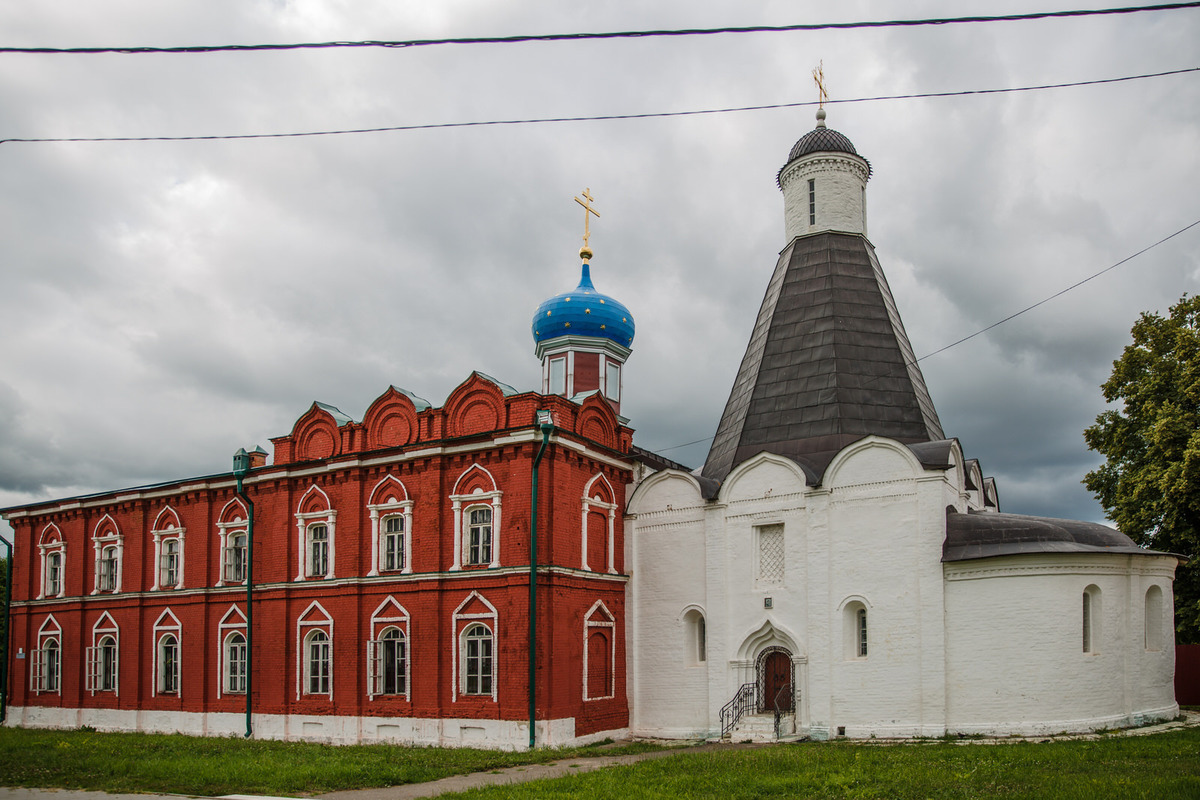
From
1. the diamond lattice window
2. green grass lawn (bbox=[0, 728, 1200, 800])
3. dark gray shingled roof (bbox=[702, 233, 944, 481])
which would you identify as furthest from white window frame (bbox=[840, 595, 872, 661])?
dark gray shingled roof (bbox=[702, 233, 944, 481])

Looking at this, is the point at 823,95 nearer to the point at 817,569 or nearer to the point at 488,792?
the point at 817,569

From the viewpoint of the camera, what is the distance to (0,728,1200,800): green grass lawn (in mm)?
10781

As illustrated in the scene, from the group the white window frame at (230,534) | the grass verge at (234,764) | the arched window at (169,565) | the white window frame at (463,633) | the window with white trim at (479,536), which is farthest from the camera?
the arched window at (169,565)

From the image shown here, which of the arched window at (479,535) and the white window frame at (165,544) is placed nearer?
the arched window at (479,535)

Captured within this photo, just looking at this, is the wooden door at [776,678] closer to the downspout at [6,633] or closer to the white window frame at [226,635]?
the white window frame at [226,635]

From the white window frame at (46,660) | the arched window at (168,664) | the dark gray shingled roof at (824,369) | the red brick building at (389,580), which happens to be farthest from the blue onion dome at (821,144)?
the white window frame at (46,660)

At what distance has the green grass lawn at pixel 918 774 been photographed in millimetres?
10391

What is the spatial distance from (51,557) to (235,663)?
8.03m

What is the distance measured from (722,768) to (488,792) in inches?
123

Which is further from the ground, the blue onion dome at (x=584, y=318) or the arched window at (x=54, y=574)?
the blue onion dome at (x=584, y=318)

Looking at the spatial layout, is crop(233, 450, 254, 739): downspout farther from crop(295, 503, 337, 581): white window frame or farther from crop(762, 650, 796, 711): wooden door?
crop(762, 650, 796, 711): wooden door

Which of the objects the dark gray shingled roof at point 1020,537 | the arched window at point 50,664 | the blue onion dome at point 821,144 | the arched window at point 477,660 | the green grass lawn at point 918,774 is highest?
the blue onion dome at point 821,144

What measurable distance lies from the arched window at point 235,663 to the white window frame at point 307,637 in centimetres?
188

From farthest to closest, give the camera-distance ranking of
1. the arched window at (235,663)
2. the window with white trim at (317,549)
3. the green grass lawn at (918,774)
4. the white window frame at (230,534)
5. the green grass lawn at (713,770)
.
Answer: the white window frame at (230,534)
the arched window at (235,663)
the window with white trim at (317,549)
the green grass lawn at (713,770)
the green grass lawn at (918,774)
